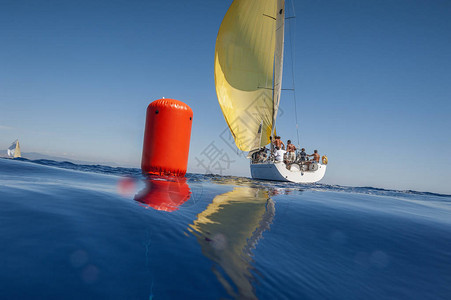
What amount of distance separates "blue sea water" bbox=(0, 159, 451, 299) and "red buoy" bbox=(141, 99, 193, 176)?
4.13 m

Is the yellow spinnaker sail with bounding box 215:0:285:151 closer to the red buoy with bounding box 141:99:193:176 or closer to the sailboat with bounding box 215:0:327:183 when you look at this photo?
the sailboat with bounding box 215:0:327:183

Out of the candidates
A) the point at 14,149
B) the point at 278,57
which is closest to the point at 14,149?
the point at 14,149

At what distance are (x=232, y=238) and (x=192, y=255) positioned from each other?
515mm

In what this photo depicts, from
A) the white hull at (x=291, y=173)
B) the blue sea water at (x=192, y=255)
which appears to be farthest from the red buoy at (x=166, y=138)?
the white hull at (x=291, y=173)

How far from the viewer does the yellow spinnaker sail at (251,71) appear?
1858cm

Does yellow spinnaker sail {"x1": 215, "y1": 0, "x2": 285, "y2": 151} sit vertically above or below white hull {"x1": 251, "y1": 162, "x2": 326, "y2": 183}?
above

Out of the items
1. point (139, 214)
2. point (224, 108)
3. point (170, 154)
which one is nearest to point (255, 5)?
point (224, 108)

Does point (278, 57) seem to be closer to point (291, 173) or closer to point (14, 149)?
point (291, 173)

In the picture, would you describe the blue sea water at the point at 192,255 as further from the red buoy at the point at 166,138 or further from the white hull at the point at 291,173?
the white hull at the point at 291,173

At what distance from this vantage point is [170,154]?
6.89 meters

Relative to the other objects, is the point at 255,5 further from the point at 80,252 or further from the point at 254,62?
the point at 80,252

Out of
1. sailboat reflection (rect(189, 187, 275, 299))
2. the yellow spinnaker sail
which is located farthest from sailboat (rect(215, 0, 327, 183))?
sailboat reflection (rect(189, 187, 275, 299))

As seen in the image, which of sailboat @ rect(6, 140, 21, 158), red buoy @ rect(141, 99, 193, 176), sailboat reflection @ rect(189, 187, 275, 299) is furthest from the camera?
sailboat @ rect(6, 140, 21, 158)

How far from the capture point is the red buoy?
6844 mm
